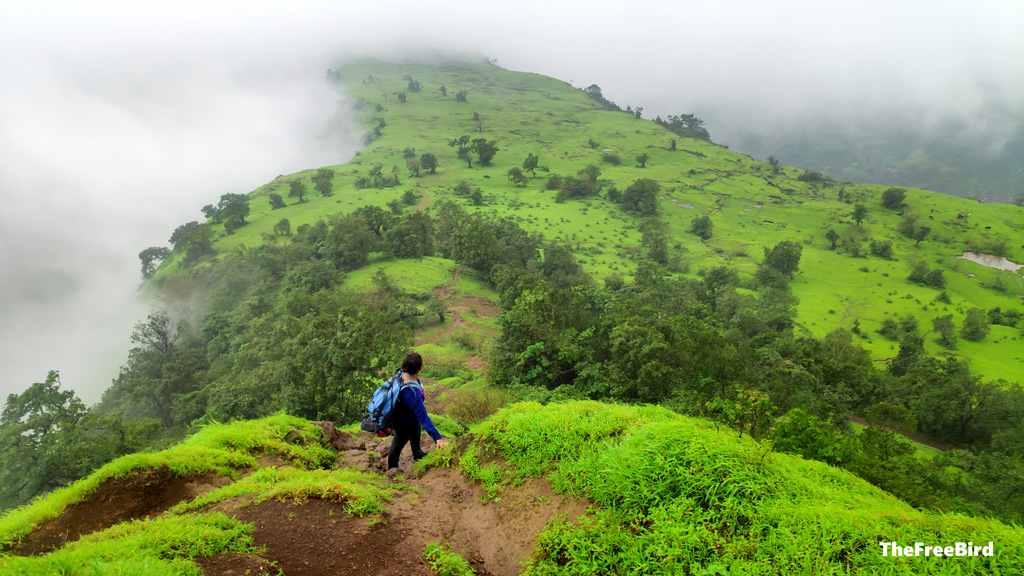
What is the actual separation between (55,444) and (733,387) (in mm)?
39817

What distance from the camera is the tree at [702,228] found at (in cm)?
8619

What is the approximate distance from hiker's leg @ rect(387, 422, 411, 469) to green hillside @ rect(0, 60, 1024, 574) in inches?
24.3

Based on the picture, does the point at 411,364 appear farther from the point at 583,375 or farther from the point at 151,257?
the point at 151,257

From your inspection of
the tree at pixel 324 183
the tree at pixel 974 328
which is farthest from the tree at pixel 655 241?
the tree at pixel 324 183

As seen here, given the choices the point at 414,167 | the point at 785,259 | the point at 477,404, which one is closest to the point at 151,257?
the point at 414,167

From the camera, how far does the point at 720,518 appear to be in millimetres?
4078

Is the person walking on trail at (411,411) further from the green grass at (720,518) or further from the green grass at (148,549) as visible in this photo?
the green grass at (148,549)

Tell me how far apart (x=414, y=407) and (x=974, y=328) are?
82.9 m

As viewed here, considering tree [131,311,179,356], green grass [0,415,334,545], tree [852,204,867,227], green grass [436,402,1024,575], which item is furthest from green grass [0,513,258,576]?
tree [852,204,867,227]

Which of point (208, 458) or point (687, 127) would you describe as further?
point (687, 127)

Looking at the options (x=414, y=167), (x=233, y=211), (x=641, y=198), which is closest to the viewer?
(x=233, y=211)

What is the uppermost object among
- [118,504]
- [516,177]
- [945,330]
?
[516,177]

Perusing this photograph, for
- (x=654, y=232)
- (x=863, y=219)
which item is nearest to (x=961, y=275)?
(x=863, y=219)

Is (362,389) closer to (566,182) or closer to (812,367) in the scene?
(812,367)
